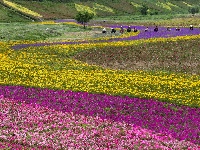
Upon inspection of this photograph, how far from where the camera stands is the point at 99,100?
28.9 m

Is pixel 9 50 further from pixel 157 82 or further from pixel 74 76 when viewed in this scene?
pixel 157 82

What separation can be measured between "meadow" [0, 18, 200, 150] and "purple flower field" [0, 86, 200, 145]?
0.20ft

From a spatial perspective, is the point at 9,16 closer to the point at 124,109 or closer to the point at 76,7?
the point at 76,7

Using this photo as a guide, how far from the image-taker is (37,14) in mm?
128500

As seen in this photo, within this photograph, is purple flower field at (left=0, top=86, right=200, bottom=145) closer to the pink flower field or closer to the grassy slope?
the pink flower field

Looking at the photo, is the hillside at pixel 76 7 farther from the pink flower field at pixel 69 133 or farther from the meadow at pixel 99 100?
the pink flower field at pixel 69 133

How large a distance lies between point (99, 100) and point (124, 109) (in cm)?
268

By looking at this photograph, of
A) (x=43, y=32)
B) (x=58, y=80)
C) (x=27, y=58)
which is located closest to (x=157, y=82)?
(x=58, y=80)

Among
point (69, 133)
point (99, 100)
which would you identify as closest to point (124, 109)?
point (99, 100)

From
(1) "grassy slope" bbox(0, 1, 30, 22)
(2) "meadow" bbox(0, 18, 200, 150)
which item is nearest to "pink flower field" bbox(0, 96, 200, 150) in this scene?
(2) "meadow" bbox(0, 18, 200, 150)

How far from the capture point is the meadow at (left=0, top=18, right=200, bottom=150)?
70.4 ft

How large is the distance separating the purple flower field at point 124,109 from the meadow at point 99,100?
0.06 meters

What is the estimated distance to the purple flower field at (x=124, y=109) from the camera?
2397cm

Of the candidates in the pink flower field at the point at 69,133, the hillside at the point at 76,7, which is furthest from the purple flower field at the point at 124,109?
the hillside at the point at 76,7
